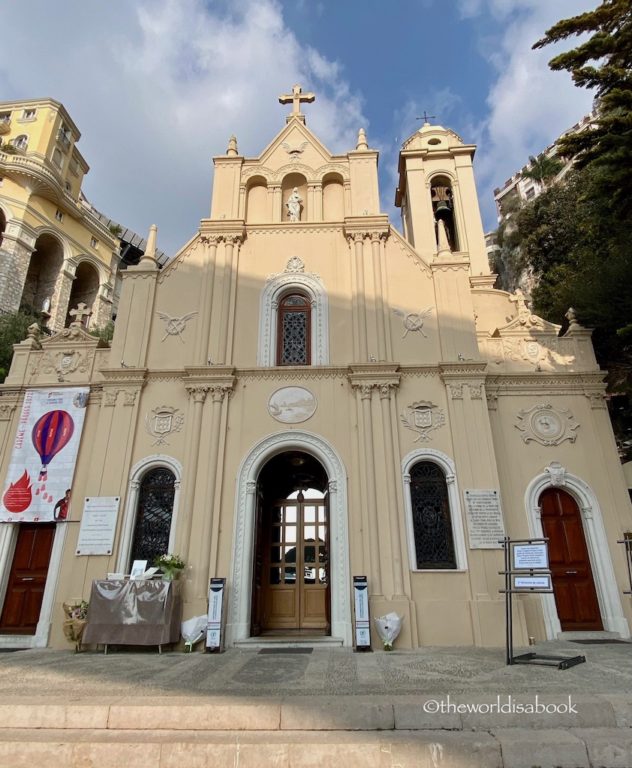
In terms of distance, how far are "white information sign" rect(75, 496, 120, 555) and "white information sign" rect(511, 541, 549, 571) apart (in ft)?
27.9

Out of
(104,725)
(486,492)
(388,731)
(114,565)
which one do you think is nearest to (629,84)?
(486,492)

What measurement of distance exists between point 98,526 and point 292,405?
527 centimetres

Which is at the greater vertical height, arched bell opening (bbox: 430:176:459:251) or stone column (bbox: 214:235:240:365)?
arched bell opening (bbox: 430:176:459:251)

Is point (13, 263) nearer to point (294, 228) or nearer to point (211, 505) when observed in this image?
point (294, 228)

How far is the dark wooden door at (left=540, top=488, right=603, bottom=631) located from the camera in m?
10.9

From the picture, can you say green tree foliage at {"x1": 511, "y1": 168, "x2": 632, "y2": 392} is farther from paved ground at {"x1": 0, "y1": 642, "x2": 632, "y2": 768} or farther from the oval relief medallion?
paved ground at {"x1": 0, "y1": 642, "x2": 632, "y2": 768}

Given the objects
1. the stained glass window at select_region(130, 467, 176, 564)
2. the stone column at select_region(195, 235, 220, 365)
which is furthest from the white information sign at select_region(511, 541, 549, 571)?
the stone column at select_region(195, 235, 220, 365)

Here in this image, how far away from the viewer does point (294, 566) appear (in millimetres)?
12586

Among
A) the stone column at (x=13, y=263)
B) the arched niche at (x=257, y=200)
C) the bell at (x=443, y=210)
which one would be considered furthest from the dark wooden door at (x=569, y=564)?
the stone column at (x=13, y=263)

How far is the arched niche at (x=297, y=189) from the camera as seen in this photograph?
15.4m

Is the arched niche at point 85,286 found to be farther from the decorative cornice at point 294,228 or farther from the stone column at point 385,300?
the stone column at point 385,300

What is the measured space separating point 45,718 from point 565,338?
1357 cm

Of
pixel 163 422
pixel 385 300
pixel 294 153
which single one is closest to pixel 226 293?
pixel 163 422

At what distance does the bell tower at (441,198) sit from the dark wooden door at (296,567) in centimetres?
1114
